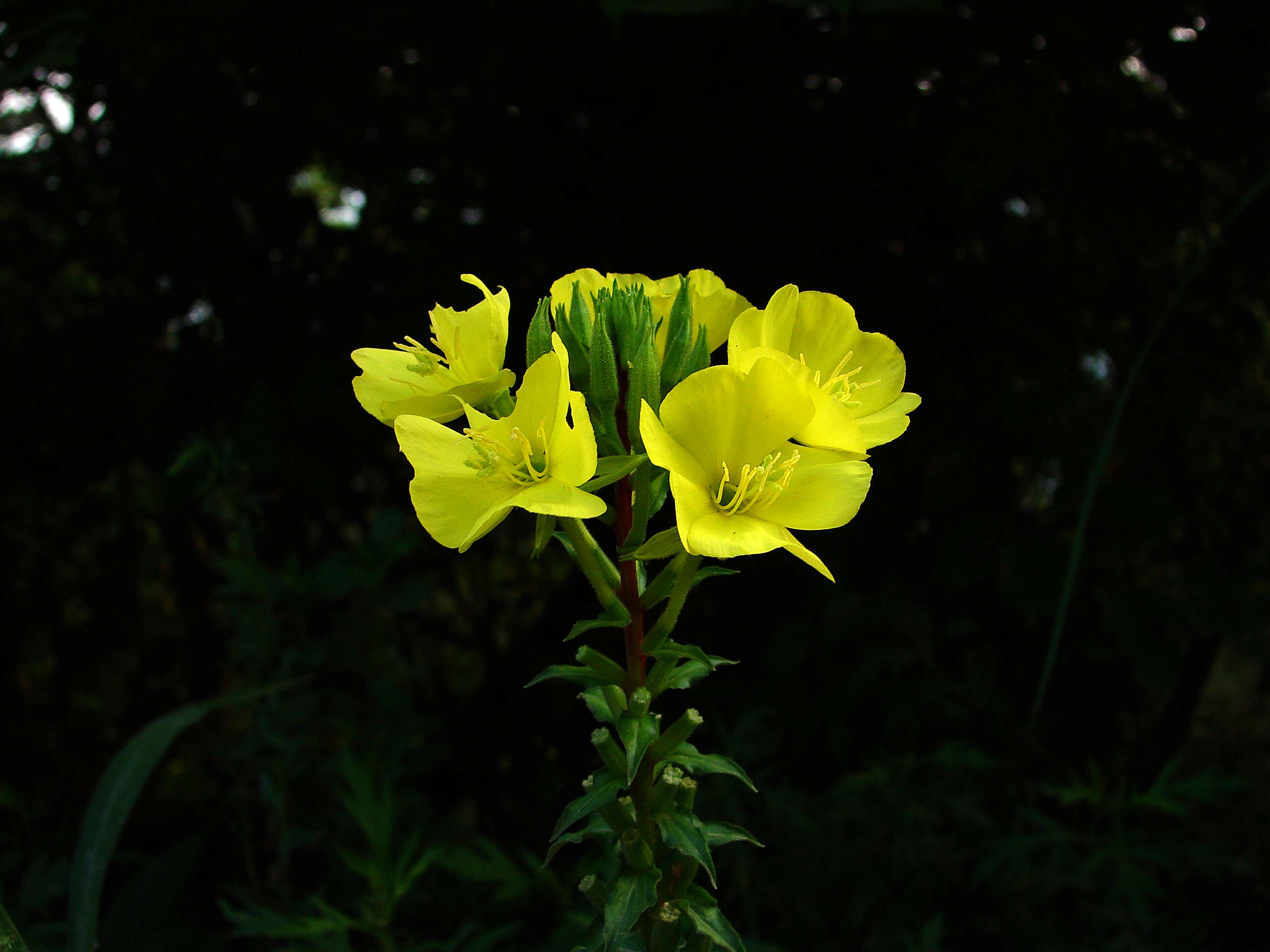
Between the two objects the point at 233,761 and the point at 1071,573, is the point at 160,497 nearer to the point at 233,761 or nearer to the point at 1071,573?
the point at 233,761

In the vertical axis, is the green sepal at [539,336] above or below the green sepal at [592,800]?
above

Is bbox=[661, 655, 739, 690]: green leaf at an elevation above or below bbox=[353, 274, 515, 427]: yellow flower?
below

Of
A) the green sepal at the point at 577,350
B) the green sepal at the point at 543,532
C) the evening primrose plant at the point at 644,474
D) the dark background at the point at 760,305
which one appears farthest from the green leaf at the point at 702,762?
the dark background at the point at 760,305

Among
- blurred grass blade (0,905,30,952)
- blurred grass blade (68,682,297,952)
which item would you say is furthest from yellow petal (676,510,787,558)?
blurred grass blade (68,682,297,952)

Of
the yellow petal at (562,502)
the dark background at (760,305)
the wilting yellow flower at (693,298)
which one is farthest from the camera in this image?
the dark background at (760,305)

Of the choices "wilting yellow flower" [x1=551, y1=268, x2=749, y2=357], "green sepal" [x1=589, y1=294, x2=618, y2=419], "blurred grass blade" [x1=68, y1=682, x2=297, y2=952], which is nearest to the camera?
"green sepal" [x1=589, y1=294, x2=618, y2=419]

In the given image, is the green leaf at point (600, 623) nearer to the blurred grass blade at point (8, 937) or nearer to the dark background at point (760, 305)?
the blurred grass blade at point (8, 937)

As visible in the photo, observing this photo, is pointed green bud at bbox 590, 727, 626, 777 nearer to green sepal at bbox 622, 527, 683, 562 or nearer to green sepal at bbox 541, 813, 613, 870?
green sepal at bbox 541, 813, 613, 870
